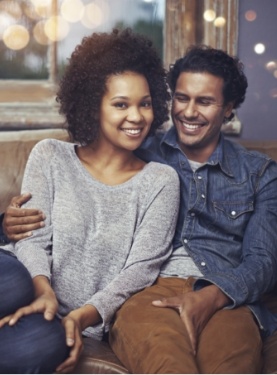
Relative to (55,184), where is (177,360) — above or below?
below

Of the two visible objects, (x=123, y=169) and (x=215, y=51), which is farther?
(x=215, y=51)

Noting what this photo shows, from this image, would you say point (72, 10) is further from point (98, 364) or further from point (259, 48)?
point (98, 364)

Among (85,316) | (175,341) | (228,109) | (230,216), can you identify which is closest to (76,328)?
(85,316)


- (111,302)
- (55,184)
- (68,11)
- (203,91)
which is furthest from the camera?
(68,11)

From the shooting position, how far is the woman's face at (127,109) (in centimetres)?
181

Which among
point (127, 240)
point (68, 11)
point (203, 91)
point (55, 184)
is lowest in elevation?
point (127, 240)

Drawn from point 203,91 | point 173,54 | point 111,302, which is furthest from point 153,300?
point 173,54

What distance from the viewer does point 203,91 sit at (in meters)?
1.99

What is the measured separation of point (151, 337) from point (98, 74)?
0.70 metres

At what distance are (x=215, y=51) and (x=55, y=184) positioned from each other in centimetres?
61

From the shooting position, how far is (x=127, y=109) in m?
1.82

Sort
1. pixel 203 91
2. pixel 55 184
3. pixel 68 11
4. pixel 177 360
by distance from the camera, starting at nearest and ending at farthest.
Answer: pixel 177 360
pixel 55 184
pixel 203 91
pixel 68 11

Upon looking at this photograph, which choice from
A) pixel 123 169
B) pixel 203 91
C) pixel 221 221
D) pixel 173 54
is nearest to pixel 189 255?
pixel 221 221

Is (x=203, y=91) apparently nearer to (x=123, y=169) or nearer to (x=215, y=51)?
(x=215, y=51)
